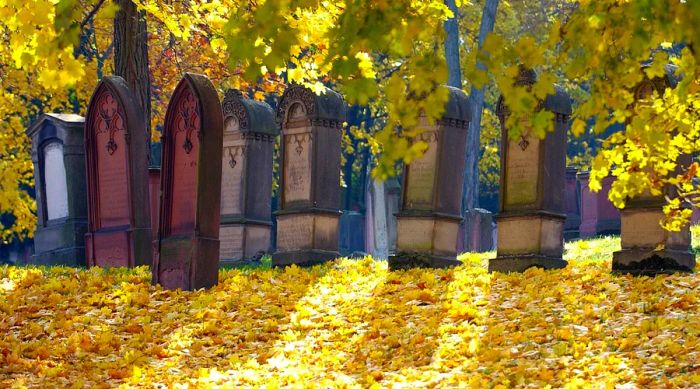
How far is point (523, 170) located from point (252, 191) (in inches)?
208

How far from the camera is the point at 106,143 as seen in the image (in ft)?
54.6

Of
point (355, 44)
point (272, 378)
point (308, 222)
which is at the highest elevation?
point (355, 44)

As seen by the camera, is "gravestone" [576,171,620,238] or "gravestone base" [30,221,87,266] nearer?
"gravestone base" [30,221,87,266]

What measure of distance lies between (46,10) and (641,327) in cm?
544

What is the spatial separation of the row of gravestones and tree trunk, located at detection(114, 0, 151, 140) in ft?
4.09

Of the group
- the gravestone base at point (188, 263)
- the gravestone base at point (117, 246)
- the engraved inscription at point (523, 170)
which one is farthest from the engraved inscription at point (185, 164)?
the engraved inscription at point (523, 170)

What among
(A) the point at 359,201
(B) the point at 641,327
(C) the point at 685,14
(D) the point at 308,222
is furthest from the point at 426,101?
(A) the point at 359,201

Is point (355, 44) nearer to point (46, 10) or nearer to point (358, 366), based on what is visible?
point (46, 10)

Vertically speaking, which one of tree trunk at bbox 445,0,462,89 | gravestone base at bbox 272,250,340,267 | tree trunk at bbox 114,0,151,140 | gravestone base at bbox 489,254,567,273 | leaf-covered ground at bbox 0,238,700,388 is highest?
tree trunk at bbox 445,0,462,89

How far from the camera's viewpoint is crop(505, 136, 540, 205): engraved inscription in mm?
14930

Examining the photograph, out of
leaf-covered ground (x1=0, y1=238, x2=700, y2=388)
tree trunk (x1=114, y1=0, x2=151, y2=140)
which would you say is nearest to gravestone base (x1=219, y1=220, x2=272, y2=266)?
tree trunk (x1=114, y1=0, x2=151, y2=140)

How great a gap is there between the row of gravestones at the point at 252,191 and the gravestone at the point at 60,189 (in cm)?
2

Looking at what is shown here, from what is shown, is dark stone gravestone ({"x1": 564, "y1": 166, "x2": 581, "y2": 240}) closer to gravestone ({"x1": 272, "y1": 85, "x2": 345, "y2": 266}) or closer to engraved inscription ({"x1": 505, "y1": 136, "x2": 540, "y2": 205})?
gravestone ({"x1": 272, "y1": 85, "x2": 345, "y2": 266})

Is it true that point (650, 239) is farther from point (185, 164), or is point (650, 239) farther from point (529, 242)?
point (185, 164)
